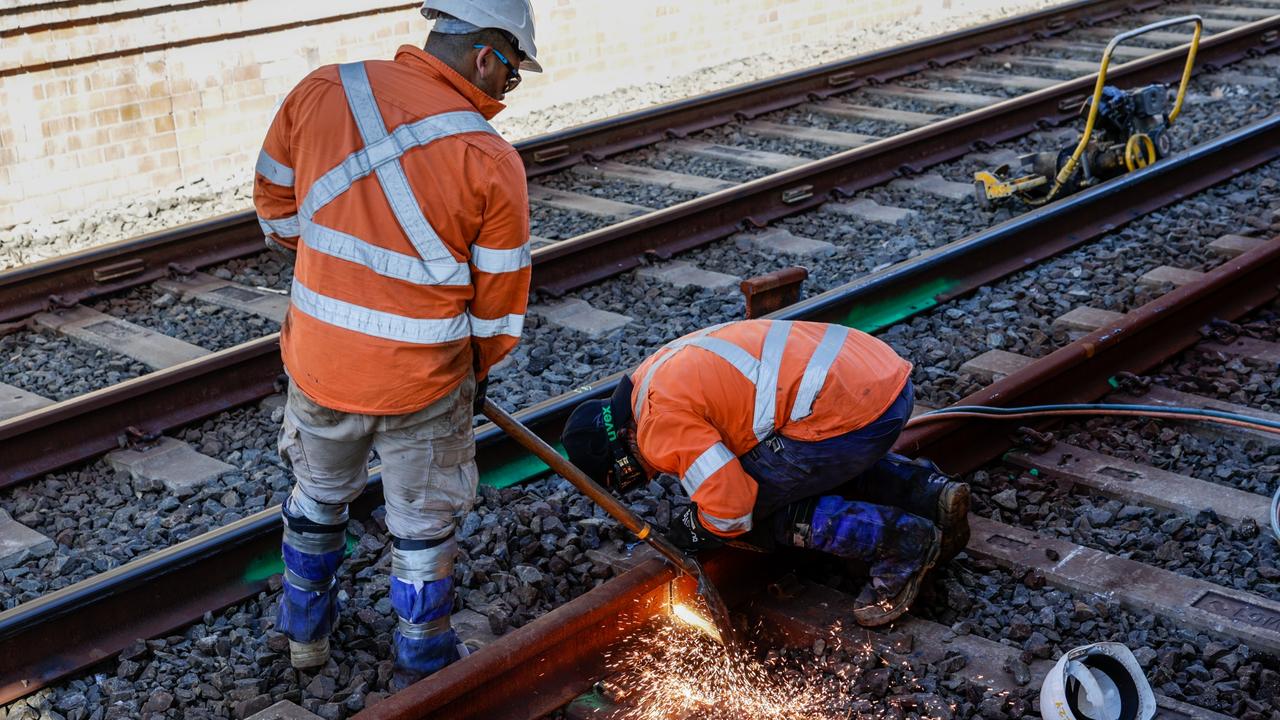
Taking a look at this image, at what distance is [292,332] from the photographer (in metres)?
3.60

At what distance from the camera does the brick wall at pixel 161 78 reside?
8.73 metres

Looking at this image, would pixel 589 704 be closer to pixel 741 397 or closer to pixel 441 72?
pixel 741 397

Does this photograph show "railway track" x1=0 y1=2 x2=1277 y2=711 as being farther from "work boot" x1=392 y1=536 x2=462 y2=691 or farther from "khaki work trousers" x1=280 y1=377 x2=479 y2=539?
"work boot" x1=392 y1=536 x2=462 y2=691

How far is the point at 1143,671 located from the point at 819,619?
92 cm

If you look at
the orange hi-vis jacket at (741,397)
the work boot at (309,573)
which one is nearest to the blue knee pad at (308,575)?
the work boot at (309,573)

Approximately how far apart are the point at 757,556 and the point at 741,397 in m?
0.62

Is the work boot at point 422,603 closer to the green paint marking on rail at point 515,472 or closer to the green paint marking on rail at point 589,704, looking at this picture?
the green paint marking on rail at point 589,704

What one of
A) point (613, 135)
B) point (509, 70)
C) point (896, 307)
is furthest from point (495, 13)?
point (613, 135)

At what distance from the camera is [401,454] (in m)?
3.65

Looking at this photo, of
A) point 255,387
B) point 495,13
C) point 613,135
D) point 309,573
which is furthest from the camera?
point 613,135

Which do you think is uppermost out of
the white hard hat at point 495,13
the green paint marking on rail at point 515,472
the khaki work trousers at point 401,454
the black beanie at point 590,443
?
the white hard hat at point 495,13

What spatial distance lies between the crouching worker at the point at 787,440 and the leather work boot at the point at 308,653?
37.3 inches

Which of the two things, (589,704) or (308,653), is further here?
(308,653)

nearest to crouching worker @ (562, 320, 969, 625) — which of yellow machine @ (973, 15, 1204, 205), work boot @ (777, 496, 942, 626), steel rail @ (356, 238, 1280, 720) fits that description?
work boot @ (777, 496, 942, 626)
